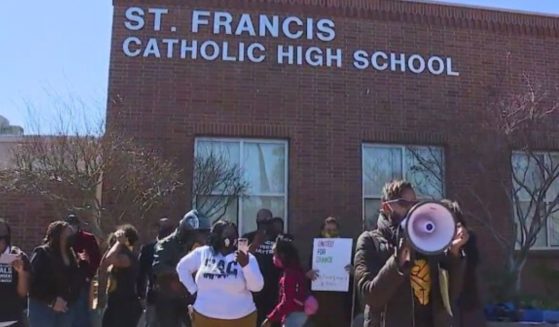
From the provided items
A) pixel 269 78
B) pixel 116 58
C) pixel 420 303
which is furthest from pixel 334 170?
pixel 420 303

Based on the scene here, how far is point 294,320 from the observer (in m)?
7.12

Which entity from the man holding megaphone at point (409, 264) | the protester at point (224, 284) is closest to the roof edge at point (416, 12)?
the protester at point (224, 284)

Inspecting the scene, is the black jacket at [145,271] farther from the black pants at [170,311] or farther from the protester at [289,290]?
the protester at [289,290]

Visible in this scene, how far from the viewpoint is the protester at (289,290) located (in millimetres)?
7125

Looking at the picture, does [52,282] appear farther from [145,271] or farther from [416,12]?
[416,12]

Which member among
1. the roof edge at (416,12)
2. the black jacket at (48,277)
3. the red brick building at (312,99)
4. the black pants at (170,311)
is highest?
the roof edge at (416,12)

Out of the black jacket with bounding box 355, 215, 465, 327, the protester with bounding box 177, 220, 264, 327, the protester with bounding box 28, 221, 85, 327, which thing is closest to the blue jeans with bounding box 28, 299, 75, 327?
the protester with bounding box 28, 221, 85, 327

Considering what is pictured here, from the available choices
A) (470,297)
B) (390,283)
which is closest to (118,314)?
(470,297)

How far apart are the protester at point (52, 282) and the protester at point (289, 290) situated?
2105mm

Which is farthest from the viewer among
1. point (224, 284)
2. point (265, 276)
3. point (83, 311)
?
point (265, 276)

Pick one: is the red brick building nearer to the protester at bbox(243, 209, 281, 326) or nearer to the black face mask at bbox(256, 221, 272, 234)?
the black face mask at bbox(256, 221, 272, 234)

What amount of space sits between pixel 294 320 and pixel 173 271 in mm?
1473

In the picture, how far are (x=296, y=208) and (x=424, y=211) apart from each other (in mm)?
8459

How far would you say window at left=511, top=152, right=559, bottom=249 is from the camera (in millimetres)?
11133
